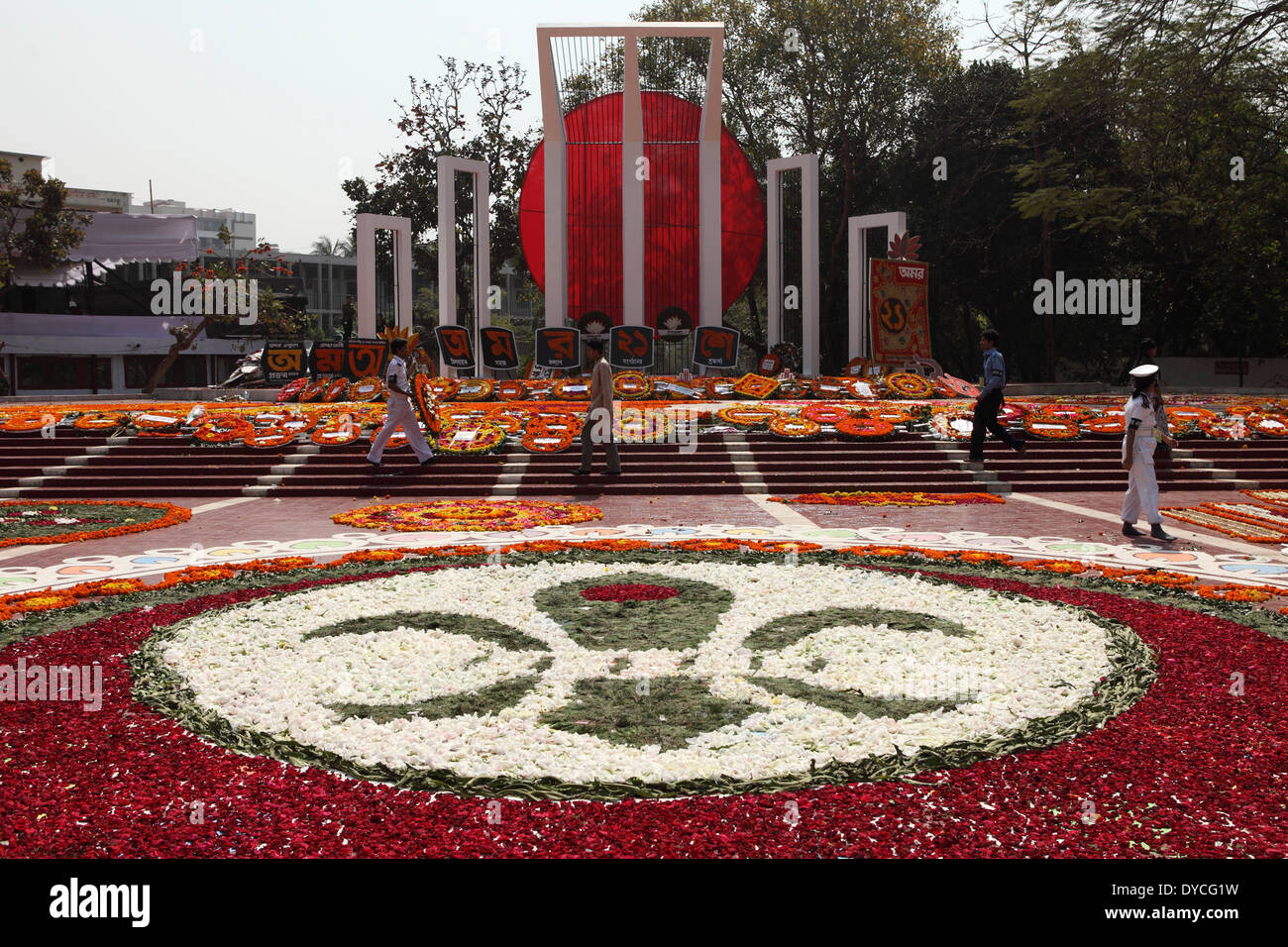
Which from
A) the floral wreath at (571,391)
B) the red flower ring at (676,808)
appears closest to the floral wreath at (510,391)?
the floral wreath at (571,391)

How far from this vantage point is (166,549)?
938cm

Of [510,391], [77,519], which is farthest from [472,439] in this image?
[77,519]

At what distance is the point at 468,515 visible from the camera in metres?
11.5

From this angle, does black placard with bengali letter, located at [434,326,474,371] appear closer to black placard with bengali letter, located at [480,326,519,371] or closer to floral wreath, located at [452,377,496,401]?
black placard with bengali letter, located at [480,326,519,371]

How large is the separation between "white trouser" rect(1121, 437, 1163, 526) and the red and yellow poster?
13941 mm

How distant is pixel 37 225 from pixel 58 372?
7671 millimetres

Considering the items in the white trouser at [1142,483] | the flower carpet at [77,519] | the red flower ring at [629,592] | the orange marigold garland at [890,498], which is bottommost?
the red flower ring at [629,592]

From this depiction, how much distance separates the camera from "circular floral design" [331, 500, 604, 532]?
10.7 m

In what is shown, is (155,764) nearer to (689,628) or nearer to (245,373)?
(689,628)

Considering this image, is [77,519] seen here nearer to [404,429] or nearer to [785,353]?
[404,429]

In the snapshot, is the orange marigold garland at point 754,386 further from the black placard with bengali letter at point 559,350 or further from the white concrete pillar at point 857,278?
the white concrete pillar at point 857,278

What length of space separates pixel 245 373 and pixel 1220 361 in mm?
30306

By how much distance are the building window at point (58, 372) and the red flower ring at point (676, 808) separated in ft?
137

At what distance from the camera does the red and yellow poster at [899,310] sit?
23.3 meters
